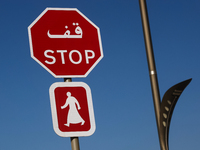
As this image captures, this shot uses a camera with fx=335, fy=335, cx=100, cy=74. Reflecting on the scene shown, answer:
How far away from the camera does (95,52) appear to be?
3408 millimetres

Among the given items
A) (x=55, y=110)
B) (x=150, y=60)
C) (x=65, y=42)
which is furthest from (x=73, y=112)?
(x=150, y=60)

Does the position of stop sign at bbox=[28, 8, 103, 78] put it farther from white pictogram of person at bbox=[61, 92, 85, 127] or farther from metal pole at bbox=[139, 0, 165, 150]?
metal pole at bbox=[139, 0, 165, 150]

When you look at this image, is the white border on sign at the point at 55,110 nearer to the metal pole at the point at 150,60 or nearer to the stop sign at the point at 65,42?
the stop sign at the point at 65,42

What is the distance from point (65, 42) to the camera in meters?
3.36

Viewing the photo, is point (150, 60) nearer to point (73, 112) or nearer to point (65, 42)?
point (65, 42)

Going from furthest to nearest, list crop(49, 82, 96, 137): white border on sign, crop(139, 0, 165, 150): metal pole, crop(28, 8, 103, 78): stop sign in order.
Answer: crop(139, 0, 165, 150): metal pole
crop(28, 8, 103, 78): stop sign
crop(49, 82, 96, 137): white border on sign

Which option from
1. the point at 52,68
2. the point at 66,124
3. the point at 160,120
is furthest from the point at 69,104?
the point at 160,120

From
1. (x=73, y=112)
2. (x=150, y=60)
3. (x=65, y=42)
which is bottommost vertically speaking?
(x=73, y=112)

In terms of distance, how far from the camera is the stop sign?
3250mm

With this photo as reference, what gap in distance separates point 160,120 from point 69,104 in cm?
189

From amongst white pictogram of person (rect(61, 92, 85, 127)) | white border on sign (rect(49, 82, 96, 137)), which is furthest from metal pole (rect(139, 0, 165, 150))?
white pictogram of person (rect(61, 92, 85, 127))

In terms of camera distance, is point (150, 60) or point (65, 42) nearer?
point (65, 42)

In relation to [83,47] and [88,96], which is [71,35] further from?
[88,96]

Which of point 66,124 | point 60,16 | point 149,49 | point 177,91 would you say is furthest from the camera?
point 149,49
